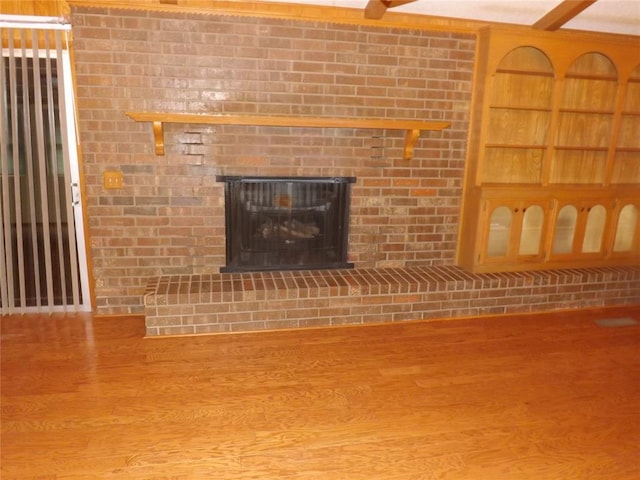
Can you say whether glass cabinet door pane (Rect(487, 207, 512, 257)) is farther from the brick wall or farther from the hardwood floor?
the hardwood floor

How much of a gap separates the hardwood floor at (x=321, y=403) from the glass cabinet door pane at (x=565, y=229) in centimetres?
71

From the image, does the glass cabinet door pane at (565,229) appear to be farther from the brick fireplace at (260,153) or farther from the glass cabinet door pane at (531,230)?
the brick fireplace at (260,153)

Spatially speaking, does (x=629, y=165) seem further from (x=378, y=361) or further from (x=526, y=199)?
(x=378, y=361)

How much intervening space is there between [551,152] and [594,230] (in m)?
0.76

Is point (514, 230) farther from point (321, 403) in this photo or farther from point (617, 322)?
point (321, 403)

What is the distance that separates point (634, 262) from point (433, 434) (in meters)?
2.80

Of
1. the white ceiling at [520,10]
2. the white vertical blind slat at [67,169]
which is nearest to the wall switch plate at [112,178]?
the white vertical blind slat at [67,169]

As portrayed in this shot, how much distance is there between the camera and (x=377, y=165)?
3.27m

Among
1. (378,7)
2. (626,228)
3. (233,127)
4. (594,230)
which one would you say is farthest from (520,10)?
(233,127)

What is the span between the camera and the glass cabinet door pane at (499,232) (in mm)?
3336

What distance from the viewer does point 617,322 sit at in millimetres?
3260

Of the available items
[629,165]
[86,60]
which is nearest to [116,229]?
[86,60]

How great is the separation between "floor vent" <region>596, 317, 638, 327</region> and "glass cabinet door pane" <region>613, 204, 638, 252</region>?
62 cm

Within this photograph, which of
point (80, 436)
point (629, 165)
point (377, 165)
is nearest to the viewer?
point (80, 436)
